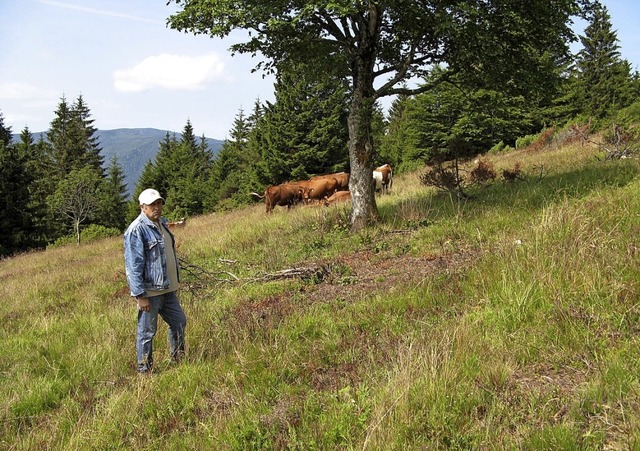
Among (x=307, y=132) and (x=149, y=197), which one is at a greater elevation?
(x=307, y=132)

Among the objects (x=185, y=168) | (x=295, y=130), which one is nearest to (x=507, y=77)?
(x=295, y=130)

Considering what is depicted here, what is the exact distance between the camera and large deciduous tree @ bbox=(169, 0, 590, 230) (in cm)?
855

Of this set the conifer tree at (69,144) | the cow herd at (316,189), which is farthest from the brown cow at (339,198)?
the conifer tree at (69,144)

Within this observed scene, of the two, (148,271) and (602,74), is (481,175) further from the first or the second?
(602,74)

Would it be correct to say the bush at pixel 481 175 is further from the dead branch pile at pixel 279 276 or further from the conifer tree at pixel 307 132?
the conifer tree at pixel 307 132

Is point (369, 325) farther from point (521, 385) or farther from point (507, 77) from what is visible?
point (507, 77)

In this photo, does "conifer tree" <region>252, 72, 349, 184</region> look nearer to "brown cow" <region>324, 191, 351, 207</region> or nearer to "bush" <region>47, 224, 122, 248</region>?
"brown cow" <region>324, 191, 351, 207</region>

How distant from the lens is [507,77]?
9664 millimetres

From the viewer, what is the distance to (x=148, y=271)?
15.4 feet

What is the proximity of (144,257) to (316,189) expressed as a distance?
14777mm

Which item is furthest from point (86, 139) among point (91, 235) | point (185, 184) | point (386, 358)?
point (386, 358)

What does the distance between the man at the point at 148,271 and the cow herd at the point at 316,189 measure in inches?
535

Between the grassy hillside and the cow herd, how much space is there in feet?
37.7

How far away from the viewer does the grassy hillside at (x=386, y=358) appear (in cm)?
274
